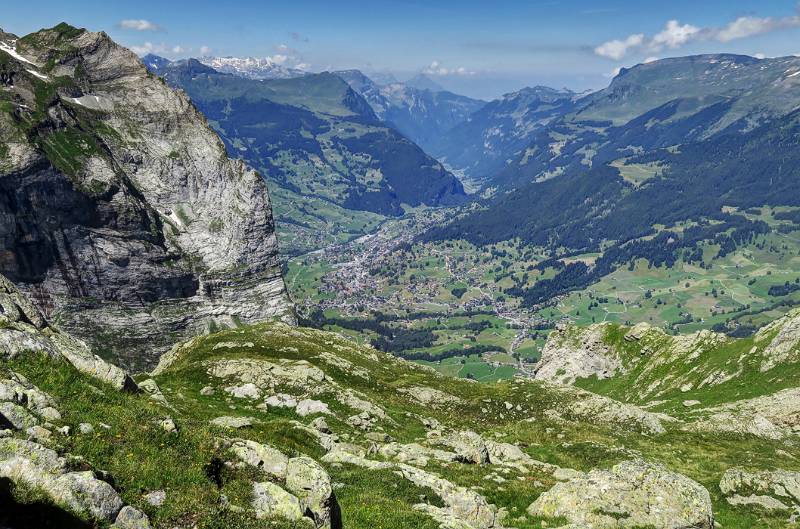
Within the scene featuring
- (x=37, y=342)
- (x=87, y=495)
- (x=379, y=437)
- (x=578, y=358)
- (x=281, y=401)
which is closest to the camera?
(x=87, y=495)

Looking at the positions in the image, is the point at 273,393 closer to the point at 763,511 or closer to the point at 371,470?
the point at 371,470

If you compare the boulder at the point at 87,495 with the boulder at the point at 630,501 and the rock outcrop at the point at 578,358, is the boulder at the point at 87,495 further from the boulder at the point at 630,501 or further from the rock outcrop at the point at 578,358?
the rock outcrop at the point at 578,358

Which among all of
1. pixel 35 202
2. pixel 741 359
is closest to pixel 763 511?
pixel 741 359

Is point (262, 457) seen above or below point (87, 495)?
below

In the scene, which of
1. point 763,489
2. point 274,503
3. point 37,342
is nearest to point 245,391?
point 37,342

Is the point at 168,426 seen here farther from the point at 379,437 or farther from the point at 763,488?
the point at 763,488

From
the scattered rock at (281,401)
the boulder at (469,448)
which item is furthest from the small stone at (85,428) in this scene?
the scattered rock at (281,401)

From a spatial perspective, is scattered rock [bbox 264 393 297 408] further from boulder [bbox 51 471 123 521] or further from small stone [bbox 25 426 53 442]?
boulder [bbox 51 471 123 521]
